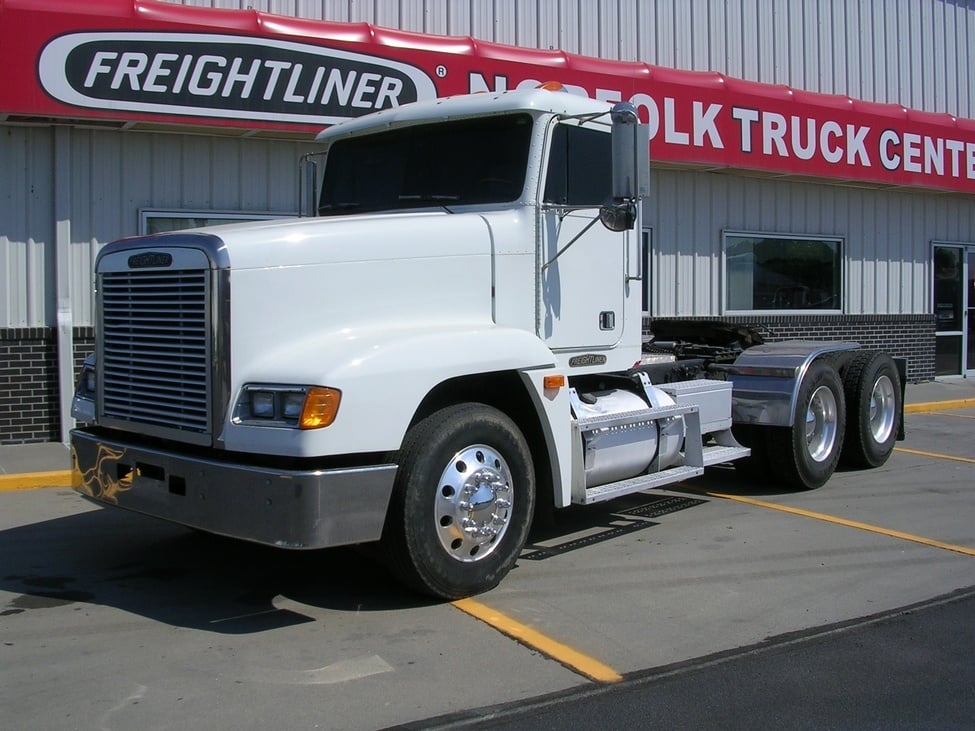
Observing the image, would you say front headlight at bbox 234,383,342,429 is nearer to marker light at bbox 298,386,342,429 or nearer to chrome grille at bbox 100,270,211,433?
marker light at bbox 298,386,342,429

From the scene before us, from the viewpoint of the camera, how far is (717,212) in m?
15.2

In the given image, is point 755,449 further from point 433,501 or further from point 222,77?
point 222,77

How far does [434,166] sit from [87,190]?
5677mm

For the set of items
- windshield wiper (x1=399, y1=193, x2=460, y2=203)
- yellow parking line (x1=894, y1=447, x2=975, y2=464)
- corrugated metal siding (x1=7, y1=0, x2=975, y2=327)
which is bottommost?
yellow parking line (x1=894, y1=447, x2=975, y2=464)

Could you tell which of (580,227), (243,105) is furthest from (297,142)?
(580,227)

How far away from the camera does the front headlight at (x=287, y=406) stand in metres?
4.68

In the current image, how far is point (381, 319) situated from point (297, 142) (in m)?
6.83

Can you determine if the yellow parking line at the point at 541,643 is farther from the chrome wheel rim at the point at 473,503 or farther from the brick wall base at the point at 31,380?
the brick wall base at the point at 31,380

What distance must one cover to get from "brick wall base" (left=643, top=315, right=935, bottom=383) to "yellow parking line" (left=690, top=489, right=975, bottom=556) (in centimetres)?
707

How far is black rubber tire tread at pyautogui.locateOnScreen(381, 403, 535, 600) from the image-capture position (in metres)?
5.08

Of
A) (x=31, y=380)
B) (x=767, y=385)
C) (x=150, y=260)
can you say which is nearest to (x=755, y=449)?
(x=767, y=385)

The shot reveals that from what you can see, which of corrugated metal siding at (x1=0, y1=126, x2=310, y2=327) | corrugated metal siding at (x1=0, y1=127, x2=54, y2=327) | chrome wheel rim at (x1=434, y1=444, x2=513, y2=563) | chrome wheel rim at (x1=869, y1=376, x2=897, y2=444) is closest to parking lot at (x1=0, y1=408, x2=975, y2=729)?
chrome wheel rim at (x1=434, y1=444, x2=513, y2=563)

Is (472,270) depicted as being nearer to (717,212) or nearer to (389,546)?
(389,546)

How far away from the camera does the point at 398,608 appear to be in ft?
17.8
